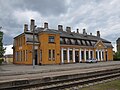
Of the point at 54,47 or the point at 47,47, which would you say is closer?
the point at 47,47

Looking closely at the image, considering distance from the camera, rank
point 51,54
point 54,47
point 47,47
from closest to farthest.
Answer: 1. point 47,47
2. point 51,54
3. point 54,47

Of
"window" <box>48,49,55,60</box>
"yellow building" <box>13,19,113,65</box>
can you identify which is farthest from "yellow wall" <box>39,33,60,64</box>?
"window" <box>48,49,55,60</box>

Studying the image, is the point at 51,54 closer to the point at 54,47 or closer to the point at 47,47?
the point at 54,47

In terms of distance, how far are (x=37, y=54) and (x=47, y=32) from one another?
18.6ft

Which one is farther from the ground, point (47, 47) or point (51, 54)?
point (47, 47)

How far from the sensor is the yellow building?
1636 inches

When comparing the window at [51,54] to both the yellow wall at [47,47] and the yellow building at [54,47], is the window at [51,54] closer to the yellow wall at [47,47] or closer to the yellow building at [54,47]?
the yellow building at [54,47]

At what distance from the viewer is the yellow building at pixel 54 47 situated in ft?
136

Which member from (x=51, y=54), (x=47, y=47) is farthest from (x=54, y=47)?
(x=47, y=47)

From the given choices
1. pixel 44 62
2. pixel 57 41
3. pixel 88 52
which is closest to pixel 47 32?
pixel 57 41

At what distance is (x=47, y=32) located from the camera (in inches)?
1649

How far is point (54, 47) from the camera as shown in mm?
43062

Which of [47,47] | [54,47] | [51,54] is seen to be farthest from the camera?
[54,47]

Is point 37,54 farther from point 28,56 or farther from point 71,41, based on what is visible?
point 71,41
